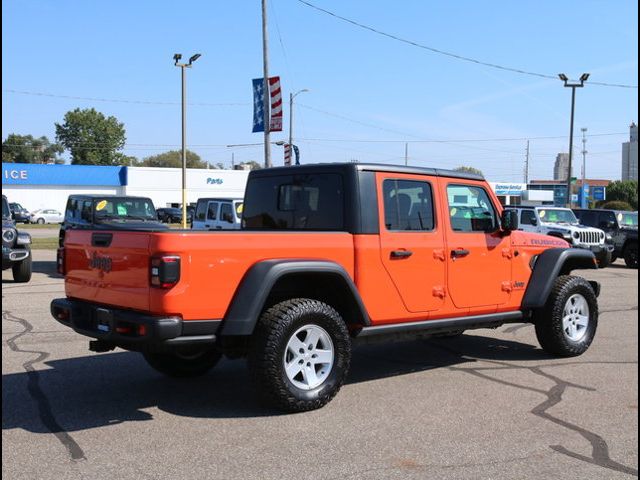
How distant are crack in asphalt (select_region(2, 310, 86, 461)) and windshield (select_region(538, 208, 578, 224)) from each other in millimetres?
16483

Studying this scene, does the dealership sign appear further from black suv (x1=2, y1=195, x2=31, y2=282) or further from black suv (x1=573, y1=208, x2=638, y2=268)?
black suv (x1=2, y1=195, x2=31, y2=282)

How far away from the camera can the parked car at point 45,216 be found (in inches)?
2322

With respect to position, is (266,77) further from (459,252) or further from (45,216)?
(45,216)

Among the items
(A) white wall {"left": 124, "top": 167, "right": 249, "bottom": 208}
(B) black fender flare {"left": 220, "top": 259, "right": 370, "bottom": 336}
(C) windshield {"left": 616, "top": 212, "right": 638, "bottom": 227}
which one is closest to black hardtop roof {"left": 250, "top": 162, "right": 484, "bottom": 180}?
(B) black fender flare {"left": 220, "top": 259, "right": 370, "bottom": 336}

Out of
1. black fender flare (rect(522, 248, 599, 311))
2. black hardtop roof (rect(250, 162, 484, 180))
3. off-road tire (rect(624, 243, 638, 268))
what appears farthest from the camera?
off-road tire (rect(624, 243, 638, 268))

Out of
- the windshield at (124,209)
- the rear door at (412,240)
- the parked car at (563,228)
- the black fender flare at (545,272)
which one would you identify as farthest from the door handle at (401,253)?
the parked car at (563,228)

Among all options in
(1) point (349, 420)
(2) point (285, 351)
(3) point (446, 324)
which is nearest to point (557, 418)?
(3) point (446, 324)

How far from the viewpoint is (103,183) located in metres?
66.7

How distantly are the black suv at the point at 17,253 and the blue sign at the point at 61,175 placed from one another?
171 ft

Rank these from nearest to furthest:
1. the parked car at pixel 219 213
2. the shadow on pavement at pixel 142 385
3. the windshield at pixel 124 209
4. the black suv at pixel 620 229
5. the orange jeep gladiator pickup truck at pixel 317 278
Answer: the orange jeep gladiator pickup truck at pixel 317 278 < the shadow on pavement at pixel 142 385 < the windshield at pixel 124 209 < the parked car at pixel 219 213 < the black suv at pixel 620 229

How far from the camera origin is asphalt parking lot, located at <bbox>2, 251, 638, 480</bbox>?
4090mm

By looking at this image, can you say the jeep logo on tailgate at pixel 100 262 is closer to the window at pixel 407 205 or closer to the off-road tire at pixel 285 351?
the off-road tire at pixel 285 351

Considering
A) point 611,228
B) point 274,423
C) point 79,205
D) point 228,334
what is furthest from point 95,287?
point 611,228

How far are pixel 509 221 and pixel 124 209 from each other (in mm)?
12707
